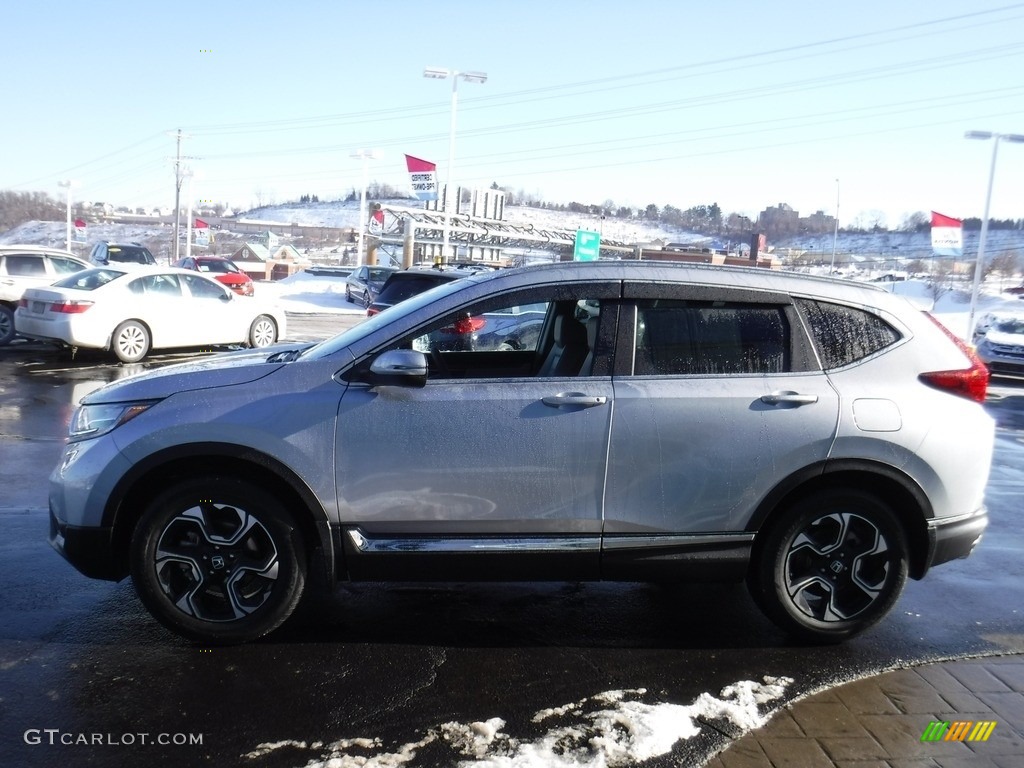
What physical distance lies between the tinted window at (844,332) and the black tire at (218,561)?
2723 millimetres

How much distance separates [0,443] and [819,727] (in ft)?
24.7

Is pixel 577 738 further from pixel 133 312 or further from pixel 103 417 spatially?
pixel 133 312

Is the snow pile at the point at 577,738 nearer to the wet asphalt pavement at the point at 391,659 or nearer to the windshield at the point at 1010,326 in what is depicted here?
the wet asphalt pavement at the point at 391,659

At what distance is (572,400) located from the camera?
4.00 meters

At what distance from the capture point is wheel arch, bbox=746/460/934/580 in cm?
413

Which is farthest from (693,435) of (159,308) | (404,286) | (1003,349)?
(1003,349)

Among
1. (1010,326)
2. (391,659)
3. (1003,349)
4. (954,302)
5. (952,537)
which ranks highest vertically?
(954,302)

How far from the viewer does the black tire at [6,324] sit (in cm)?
1534

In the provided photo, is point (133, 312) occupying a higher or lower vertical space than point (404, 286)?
lower

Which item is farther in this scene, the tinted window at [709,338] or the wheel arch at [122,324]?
the wheel arch at [122,324]

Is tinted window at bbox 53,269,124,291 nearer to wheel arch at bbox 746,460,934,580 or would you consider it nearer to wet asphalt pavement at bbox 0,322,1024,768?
wet asphalt pavement at bbox 0,322,1024,768

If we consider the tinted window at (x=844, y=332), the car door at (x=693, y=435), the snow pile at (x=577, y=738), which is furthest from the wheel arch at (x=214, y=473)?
the tinted window at (x=844, y=332)

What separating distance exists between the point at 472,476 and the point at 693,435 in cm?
106

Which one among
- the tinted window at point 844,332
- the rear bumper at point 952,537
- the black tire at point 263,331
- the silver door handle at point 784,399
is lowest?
the black tire at point 263,331
